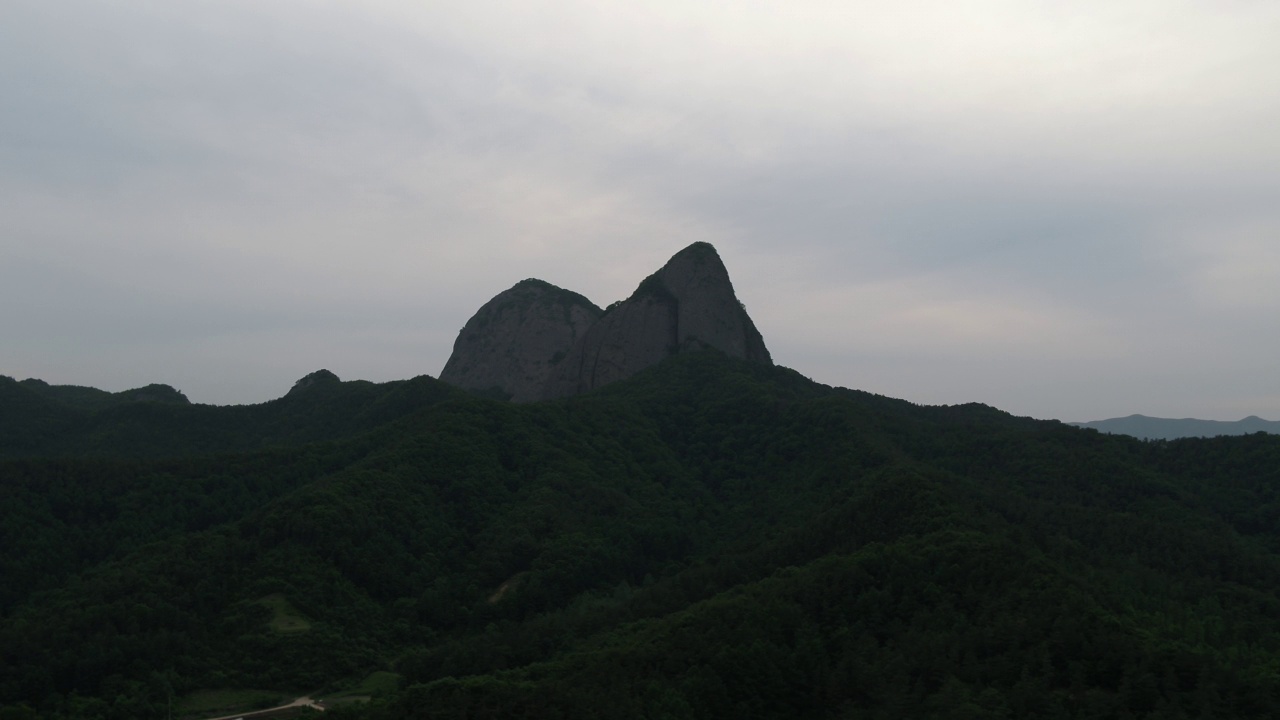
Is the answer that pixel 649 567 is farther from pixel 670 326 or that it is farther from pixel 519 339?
pixel 519 339

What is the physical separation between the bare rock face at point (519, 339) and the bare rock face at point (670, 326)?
47.4 ft

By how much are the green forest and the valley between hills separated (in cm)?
16

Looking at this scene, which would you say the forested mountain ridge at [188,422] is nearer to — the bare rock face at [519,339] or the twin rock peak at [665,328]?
the twin rock peak at [665,328]

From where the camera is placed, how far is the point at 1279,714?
84.9 feet

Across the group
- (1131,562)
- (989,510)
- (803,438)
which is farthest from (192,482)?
(1131,562)

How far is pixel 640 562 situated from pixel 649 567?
57 cm

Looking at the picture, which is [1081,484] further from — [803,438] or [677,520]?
[677,520]

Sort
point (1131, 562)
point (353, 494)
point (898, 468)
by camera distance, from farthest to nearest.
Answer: point (353, 494)
point (898, 468)
point (1131, 562)

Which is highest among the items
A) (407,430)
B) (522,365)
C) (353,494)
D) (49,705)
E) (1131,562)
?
(522,365)

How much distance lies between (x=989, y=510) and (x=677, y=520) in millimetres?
21556

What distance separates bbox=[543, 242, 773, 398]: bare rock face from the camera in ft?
321

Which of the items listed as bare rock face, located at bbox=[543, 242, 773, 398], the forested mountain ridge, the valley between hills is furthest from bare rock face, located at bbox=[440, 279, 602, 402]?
the valley between hills

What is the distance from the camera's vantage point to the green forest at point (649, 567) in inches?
1215

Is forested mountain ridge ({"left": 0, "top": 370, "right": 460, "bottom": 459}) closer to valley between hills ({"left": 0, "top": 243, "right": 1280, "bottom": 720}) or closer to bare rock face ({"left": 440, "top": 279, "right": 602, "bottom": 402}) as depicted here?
valley between hills ({"left": 0, "top": 243, "right": 1280, "bottom": 720})
